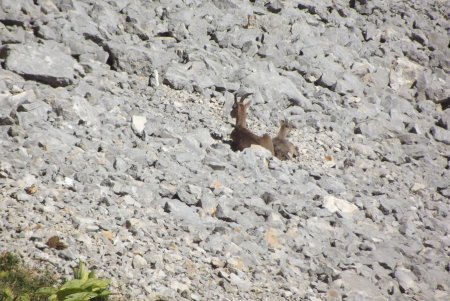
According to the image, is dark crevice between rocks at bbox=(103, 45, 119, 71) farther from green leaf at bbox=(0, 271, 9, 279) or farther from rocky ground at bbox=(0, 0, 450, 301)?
green leaf at bbox=(0, 271, 9, 279)

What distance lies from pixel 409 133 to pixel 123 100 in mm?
8191

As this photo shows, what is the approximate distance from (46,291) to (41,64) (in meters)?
6.00

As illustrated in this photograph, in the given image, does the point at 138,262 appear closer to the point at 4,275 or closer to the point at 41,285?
the point at 41,285

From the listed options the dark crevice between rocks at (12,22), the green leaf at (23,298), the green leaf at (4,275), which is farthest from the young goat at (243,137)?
the green leaf at (23,298)

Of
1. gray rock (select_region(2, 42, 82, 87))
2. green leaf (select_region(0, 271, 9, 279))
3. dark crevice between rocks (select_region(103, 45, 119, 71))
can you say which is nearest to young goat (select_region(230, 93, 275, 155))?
dark crevice between rocks (select_region(103, 45, 119, 71))

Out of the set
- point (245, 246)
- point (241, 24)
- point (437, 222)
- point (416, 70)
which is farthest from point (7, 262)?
point (416, 70)

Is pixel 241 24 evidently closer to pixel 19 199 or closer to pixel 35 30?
pixel 35 30

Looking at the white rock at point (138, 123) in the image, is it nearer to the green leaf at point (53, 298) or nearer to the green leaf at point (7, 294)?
the green leaf at point (53, 298)

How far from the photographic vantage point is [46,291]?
278 inches

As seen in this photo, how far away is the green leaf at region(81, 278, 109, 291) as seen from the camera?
7.33m

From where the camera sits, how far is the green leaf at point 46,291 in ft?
23.2

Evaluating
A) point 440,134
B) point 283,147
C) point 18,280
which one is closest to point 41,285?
point 18,280

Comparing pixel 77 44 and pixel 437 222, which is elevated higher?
pixel 77 44

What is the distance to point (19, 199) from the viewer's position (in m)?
8.55
